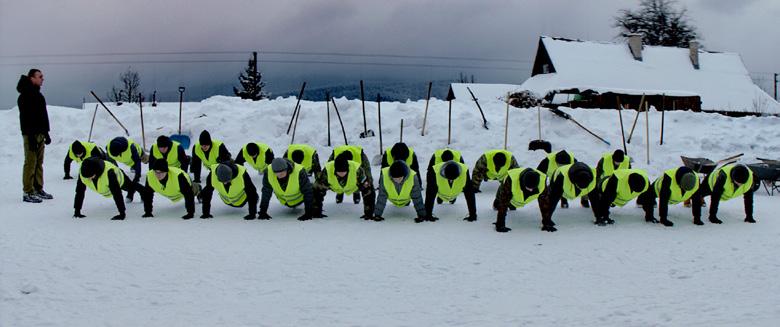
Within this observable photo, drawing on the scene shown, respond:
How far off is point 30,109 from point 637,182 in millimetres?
9970

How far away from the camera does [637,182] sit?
840cm

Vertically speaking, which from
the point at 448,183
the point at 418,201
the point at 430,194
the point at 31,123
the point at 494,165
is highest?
the point at 31,123

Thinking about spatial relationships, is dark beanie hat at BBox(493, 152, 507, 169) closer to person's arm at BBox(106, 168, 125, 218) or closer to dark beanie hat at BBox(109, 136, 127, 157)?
person's arm at BBox(106, 168, 125, 218)

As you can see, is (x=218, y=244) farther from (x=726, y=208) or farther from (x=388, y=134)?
(x=388, y=134)

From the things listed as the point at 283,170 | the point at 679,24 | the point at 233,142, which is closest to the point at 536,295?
the point at 283,170

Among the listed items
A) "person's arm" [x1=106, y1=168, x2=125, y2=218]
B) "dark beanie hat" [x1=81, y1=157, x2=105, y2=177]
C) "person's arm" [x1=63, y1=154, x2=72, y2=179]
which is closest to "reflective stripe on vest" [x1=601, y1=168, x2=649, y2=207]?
"person's arm" [x1=106, y1=168, x2=125, y2=218]

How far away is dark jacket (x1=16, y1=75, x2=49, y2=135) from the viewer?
31.5ft

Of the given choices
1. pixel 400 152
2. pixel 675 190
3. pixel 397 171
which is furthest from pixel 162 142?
pixel 675 190

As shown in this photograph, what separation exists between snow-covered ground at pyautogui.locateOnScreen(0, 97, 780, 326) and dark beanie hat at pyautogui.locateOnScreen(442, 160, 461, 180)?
0.70 metres

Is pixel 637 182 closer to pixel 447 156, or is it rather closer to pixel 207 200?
pixel 447 156

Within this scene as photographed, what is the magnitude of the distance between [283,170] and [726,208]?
7717 millimetres

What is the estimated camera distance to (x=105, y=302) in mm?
5020

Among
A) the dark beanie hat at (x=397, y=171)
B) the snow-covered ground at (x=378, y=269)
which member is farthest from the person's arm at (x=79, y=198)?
the dark beanie hat at (x=397, y=171)

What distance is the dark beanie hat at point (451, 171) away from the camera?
8.77m
